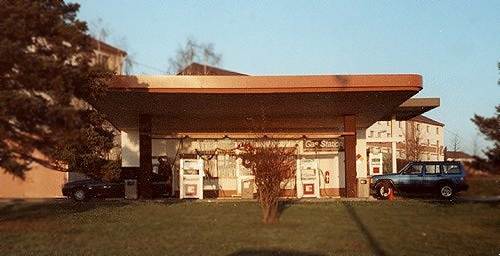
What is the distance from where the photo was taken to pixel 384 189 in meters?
27.5

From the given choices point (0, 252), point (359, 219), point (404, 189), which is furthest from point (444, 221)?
point (0, 252)

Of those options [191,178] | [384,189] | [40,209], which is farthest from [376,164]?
[40,209]

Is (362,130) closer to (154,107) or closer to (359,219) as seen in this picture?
(154,107)

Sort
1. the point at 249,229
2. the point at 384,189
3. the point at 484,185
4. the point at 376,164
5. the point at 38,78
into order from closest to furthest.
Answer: the point at 484,185 → the point at 38,78 → the point at 249,229 → the point at 384,189 → the point at 376,164

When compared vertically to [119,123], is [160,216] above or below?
below

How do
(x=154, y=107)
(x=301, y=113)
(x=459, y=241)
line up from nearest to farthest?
(x=459, y=241) → (x=154, y=107) → (x=301, y=113)

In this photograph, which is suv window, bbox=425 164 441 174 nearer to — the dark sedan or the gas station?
the gas station

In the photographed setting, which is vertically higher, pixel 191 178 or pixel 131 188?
pixel 191 178

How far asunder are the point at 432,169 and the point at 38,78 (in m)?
20.7

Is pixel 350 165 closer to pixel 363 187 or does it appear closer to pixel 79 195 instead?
pixel 363 187

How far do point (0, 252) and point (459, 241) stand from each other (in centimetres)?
978

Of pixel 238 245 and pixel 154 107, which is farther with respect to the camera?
pixel 154 107

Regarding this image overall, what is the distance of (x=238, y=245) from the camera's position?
1291 centimetres

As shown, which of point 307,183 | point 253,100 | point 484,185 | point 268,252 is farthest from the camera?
point 307,183
